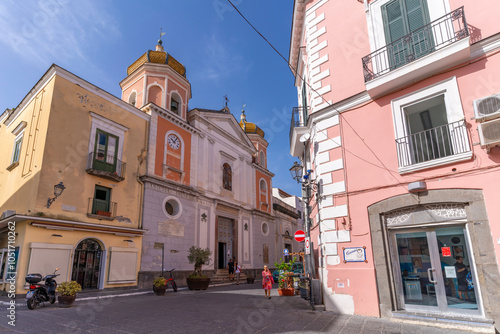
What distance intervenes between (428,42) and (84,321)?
1058cm

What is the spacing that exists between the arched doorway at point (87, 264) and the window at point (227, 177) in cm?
1122

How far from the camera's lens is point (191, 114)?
871 inches

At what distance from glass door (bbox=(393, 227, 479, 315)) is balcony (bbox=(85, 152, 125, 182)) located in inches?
509

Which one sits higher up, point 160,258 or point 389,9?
point 389,9

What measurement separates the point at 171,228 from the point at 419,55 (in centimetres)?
1492

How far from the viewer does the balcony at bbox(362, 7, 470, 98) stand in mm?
7098

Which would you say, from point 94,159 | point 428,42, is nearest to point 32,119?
point 94,159

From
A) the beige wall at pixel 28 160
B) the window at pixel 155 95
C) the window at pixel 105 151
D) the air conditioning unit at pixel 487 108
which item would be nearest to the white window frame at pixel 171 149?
the window at pixel 155 95

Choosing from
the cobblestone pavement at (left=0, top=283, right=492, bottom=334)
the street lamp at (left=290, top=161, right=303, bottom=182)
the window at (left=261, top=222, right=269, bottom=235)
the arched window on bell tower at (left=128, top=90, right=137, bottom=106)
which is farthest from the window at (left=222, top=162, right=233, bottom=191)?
the cobblestone pavement at (left=0, top=283, right=492, bottom=334)

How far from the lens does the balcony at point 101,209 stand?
47.1 ft

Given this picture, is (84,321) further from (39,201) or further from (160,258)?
(160,258)

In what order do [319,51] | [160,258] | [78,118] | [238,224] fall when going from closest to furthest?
[319,51]
[78,118]
[160,258]
[238,224]

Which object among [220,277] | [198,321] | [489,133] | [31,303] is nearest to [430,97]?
[489,133]

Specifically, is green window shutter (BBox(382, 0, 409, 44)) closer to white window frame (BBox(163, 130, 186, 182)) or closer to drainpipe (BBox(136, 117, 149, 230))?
drainpipe (BBox(136, 117, 149, 230))
